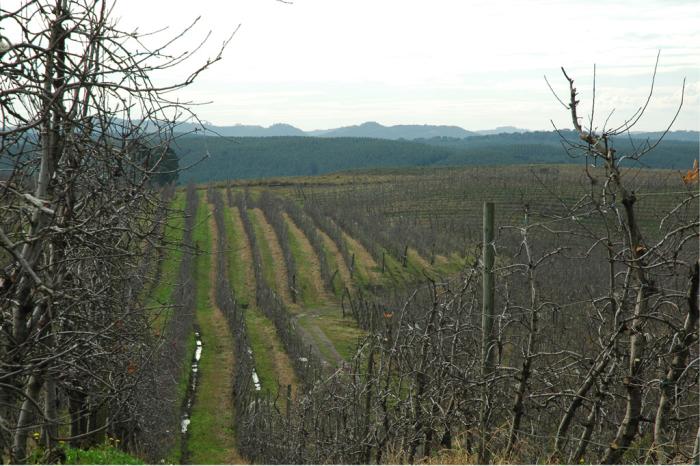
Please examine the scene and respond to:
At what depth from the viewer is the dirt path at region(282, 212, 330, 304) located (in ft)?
104

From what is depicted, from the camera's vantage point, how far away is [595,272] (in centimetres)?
3105

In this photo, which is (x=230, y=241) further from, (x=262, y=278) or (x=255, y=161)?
(x=255, y=161)

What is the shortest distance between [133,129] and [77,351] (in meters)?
1.70

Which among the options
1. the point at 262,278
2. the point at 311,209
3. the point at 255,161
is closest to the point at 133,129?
the point at 262,278

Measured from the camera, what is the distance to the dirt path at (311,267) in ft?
104

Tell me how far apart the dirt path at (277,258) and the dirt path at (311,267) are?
100 centimetres

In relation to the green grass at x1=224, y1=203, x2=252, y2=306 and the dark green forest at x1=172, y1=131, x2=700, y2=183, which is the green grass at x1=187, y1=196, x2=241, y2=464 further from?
the dark green forest at x1=172, y1=131, x2=700, y2=183

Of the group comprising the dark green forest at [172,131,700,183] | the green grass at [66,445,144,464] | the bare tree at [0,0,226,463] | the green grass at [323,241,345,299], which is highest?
the dark green forest at [172,131,700,183]

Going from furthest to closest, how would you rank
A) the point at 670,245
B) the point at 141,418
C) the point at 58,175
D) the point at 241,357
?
the point at 241,357 → the point at 141,418 → the point at 58,175 → the point at 670,245

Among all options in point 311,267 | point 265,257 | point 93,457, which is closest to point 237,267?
point 265,257

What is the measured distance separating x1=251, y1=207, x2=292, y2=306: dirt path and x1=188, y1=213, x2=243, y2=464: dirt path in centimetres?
382

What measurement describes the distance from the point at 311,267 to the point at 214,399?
1538cm

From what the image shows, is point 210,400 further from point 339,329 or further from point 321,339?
point 339,329

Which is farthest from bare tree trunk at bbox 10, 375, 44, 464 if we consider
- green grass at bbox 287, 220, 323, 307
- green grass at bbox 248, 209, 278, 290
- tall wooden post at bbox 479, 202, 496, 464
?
green grass at bbox 248, 209, 278, 290
